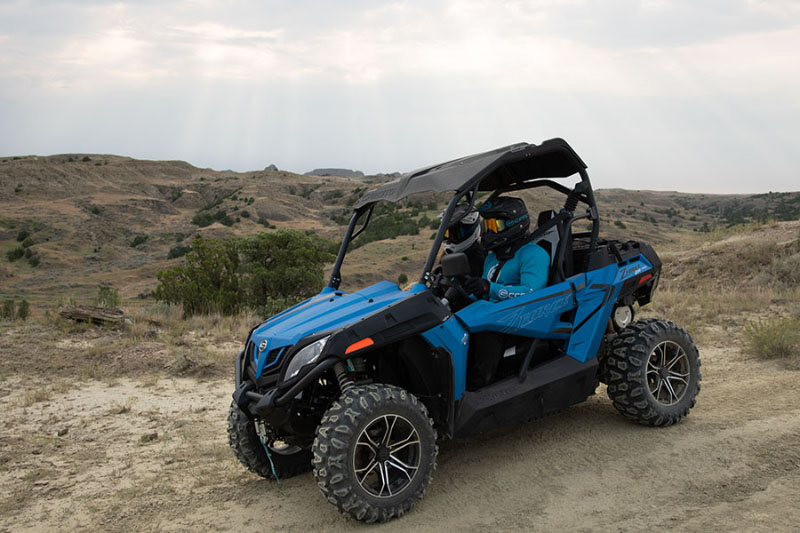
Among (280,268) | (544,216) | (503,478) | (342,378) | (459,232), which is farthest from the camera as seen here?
(280,268)

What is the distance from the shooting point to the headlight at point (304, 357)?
13.2ft

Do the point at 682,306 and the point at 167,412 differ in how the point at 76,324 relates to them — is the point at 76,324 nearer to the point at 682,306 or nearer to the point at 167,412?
the point at 167,412

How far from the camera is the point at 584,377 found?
516 cm

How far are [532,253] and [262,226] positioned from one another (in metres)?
51.6

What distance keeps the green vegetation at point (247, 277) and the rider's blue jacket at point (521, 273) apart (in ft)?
32.6

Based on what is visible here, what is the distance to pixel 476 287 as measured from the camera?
188 inches

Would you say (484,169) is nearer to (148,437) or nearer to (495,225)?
(495,225)

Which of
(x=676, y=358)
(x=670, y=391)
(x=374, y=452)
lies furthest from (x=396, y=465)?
(x=676, y=358)

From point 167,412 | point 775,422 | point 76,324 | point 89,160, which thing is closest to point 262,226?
point 89,160

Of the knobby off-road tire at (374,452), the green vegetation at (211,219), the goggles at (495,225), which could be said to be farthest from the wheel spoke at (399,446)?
the green vegetation at (211,219)

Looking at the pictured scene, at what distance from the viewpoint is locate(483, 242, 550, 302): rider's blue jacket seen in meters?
4.81

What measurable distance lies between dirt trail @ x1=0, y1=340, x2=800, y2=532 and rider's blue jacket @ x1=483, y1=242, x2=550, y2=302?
4.50 ft

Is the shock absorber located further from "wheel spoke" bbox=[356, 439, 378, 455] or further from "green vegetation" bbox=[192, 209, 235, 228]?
"green vegetation" bbox=[192, 209, 235, 228]

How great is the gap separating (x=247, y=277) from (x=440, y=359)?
13250mm
